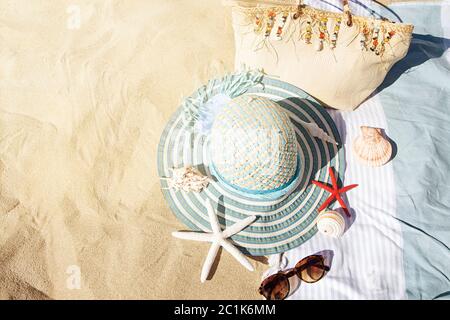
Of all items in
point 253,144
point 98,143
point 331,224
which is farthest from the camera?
point 98,143

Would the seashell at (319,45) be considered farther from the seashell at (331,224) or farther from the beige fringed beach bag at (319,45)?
the seashell at (331,224)

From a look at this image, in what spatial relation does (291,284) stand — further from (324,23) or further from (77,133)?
(77,133)

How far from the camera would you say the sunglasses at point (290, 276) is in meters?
2.40

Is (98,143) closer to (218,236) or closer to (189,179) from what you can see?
(189,179)

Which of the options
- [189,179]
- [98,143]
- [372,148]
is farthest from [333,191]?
[98,143]

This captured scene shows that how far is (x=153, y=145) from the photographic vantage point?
112 inches

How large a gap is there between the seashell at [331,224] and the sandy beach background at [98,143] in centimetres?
47

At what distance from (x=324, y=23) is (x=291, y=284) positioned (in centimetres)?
164

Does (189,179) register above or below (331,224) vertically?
above

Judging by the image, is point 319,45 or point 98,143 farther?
point 98,143

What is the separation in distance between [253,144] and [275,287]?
944mm

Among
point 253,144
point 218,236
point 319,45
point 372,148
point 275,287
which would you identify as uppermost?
point 319,45

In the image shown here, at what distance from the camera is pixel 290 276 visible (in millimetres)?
2441
